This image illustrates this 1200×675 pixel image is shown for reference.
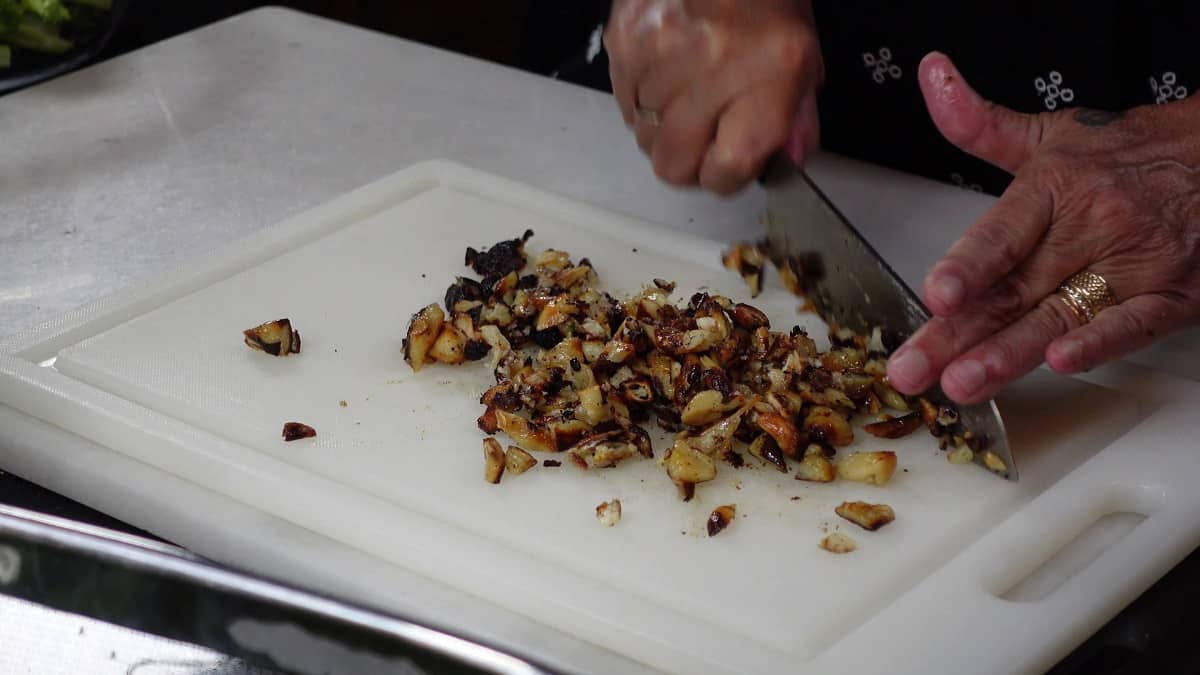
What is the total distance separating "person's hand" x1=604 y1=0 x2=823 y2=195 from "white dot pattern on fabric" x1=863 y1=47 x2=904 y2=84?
329 mm

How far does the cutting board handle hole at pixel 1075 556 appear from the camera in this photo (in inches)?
39.9

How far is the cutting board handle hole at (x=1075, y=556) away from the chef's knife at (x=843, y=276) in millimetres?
78

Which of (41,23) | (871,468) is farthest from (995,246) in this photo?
(41,23)

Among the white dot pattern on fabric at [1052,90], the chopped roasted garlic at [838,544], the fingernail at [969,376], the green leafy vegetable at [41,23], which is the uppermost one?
the white dot pattern on fabric at [1052,90]

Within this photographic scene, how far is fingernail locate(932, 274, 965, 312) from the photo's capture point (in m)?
1.06

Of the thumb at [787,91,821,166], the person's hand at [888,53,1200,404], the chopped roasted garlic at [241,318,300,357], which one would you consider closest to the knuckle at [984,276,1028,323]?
the person's hand at [888,53,1200,404]

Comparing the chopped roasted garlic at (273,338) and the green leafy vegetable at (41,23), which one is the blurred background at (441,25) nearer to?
the green leafy vegetable at (41,23)

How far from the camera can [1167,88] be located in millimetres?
1526

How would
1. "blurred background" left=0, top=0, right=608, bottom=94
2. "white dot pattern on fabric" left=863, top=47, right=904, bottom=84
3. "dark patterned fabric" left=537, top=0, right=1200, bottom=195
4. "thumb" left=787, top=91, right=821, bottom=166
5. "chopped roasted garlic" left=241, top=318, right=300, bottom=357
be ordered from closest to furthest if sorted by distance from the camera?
"chopped roasted garlic" left=241, top=318, right=300, bottom=357 < "thumb" left=787, top=91, right=821, bottom=166 < "dark patterned fabric" left=537, top=0, right=1200, bottom=195 < "white dot pattern on fabric" left=863, top=47, right=904, bottom=84 < "blurred background" left=0, top=0, right=608, bottom=94

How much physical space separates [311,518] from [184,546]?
0.42 ft

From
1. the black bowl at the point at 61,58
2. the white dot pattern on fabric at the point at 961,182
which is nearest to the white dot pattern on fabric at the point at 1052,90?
the white dot pattern on fabric at the point at 961,182

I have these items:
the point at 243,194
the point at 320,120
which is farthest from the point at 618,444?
the point at 320,120

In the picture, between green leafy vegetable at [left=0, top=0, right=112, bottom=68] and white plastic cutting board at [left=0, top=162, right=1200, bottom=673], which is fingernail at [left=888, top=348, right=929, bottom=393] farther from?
green leafy vegetable at [left=0, top=0, right=112, bottom=68]

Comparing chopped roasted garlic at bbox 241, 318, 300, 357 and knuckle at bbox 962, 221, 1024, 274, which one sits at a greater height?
knuckle at bbox 962, 221, 1024, 274
